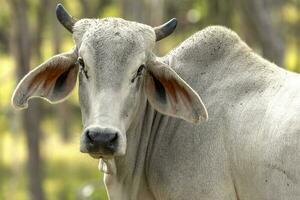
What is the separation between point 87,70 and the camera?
9.41 metres

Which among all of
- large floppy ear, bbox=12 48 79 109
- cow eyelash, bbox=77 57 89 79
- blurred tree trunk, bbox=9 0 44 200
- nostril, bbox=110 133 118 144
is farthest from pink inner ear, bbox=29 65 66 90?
blurred tree trunk, bbox=9 0 44 200

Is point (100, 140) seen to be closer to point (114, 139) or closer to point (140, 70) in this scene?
point (114, 139)

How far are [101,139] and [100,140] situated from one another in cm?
1

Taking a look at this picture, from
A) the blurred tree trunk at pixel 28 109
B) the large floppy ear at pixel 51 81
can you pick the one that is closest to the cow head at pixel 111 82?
the large floppy ear at pixel 51 81

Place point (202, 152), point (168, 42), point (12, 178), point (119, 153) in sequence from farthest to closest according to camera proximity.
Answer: point (168, 42)
point (12, 178)
point (202, 152)
point (119, 153)

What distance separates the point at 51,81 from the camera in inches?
390

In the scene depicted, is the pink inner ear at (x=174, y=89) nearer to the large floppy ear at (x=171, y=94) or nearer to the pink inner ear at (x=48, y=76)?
the large floppy ear at (x=171, y=94)

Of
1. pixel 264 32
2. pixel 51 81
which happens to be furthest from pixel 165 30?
pixel 264 32

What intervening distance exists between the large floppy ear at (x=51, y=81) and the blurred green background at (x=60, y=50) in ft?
20.9

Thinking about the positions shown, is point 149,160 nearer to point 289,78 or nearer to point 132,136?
point 132,136

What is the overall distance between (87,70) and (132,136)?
90cm

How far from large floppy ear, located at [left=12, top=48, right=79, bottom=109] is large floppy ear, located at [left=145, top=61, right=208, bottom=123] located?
26.4 inches

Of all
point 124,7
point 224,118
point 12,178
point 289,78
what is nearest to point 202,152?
point 224,118

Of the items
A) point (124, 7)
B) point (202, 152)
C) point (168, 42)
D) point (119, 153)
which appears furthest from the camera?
point (168, 42)
